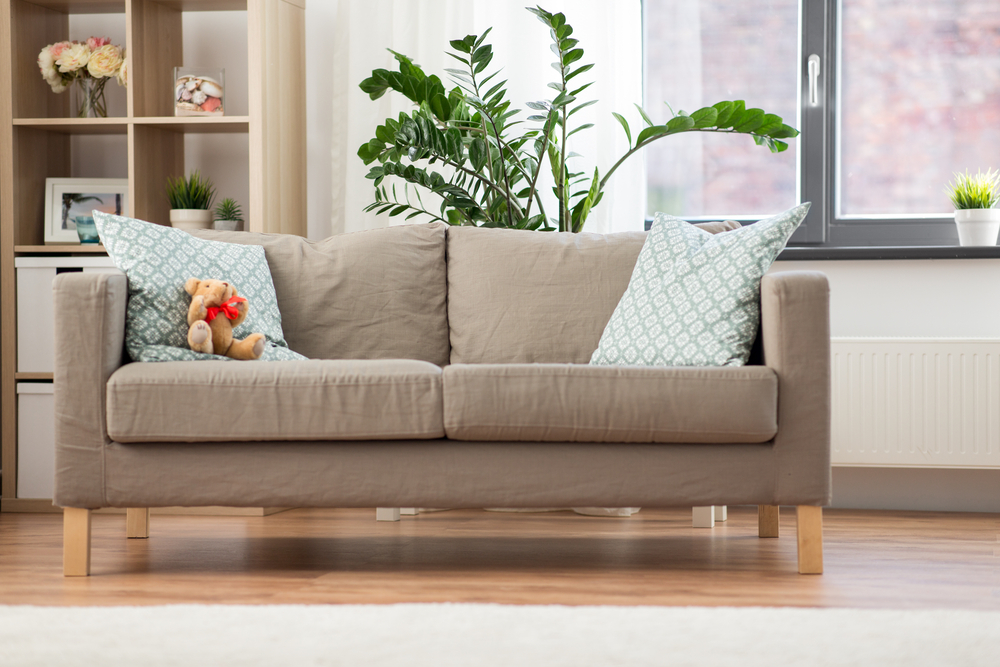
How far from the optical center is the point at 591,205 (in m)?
2.99

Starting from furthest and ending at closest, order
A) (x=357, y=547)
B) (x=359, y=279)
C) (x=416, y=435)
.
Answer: (x=359, y=279)
(x=357, y=547)
(x=416, y=435)

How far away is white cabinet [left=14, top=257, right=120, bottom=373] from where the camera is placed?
3090mm

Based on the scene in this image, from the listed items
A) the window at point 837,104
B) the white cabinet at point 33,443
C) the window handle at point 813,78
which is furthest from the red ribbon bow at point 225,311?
the window handle at point 813,78

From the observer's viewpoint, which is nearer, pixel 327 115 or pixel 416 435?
pixel 416 435

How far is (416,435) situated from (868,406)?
157 centimetres

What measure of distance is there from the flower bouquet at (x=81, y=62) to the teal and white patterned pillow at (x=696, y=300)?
1899 millimetres

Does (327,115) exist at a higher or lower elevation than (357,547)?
higher

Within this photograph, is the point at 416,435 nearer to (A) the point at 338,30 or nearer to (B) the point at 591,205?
(B) the point at 591,205

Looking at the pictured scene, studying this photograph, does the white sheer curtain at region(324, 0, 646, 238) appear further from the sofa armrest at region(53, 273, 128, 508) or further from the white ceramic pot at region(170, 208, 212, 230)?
the sofa armrest at region(53, 273, 128, 508)

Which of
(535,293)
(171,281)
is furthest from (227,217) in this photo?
(535,293)

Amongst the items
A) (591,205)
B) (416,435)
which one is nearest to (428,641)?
(416,435)

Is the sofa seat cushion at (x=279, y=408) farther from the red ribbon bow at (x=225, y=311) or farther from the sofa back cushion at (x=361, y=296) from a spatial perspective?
the sofa back cushion at (x=361, y=296)

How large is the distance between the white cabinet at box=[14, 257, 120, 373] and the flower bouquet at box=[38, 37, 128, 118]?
0.59 meters

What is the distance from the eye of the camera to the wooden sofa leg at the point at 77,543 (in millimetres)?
2117
